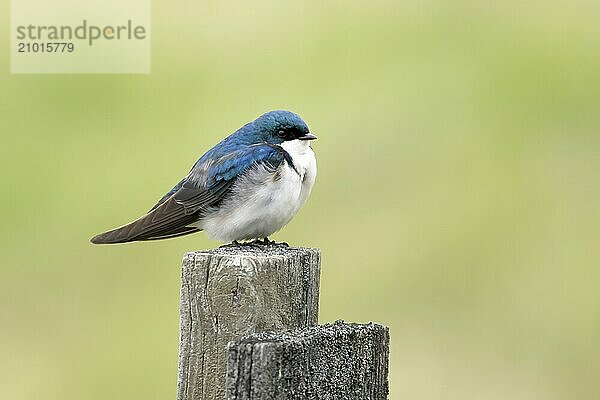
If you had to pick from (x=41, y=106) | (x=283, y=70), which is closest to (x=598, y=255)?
(x=283, y=70)

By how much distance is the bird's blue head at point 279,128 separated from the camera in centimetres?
417

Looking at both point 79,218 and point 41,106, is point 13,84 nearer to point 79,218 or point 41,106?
point 41,106

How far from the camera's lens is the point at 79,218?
738 cm

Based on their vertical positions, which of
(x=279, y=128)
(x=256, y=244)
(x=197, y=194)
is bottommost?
(x=256, y=244)

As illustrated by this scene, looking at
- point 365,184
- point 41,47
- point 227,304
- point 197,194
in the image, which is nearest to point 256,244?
point 197,194

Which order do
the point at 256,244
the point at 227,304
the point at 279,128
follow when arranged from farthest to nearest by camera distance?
the point at 279,128 → the point at 256,244 → the point at 227,304

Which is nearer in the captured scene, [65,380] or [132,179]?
[65,380]

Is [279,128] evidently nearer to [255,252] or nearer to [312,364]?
[255,252]

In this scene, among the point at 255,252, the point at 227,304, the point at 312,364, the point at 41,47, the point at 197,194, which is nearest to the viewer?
the point at 312,364

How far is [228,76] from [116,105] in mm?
654

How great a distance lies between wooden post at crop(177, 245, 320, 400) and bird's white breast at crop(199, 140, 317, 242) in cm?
121

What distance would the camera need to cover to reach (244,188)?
407 centimetres

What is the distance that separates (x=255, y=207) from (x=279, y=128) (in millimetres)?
263

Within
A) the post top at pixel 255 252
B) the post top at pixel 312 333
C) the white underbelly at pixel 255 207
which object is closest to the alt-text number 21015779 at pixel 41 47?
the white underbelly at pixel 255 207
